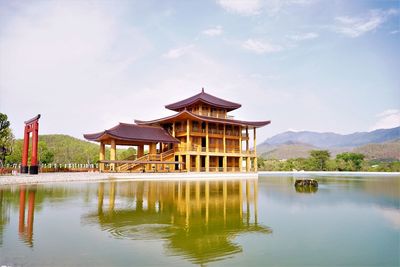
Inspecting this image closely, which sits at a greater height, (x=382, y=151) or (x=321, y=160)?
(x=382, y=151)

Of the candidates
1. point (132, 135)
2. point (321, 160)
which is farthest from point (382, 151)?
point (132, 135)

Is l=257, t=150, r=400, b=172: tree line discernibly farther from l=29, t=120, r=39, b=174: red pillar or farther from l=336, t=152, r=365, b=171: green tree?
l=29, t=120, r=39, b=174: red pillar

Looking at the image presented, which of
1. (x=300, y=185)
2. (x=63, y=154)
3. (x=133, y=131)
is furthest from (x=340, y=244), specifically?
(x=63, y=154)

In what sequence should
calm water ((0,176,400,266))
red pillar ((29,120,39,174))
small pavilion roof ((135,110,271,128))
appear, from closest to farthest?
calm water ((0,176,400,266))
red pillar ((29,120,39,174))
small pavilion roof ((135,110,271,128))

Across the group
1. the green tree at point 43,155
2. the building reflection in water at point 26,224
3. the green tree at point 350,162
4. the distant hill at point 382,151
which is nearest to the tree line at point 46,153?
the green tree at point 43,155

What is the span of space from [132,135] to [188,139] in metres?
5.99

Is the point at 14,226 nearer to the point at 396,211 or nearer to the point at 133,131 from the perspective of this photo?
the point at 396,211

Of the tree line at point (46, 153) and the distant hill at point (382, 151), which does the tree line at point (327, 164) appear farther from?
the distant hill at point (382, 151)

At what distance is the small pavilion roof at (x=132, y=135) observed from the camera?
31.0 m

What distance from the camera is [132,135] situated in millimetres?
32562

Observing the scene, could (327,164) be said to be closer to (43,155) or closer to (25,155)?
(43,155)

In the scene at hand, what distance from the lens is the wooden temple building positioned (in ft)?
106

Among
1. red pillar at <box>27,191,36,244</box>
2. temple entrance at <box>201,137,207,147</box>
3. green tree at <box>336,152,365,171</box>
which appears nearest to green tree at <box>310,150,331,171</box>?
green tree at <box>336,152,365,171</box>

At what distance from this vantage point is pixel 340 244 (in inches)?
242
